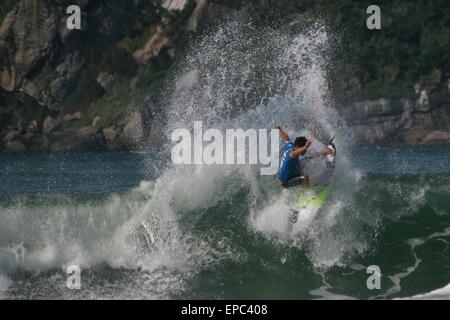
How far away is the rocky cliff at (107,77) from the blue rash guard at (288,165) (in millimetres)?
86616

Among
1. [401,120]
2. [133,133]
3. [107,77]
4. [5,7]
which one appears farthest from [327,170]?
[5,7]

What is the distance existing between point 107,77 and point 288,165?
334ft

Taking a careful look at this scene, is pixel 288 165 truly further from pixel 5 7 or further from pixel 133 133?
pixel 5 7

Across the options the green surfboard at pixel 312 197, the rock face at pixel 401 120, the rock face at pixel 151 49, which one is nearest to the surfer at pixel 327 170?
the green surfboard at pixel 312 197

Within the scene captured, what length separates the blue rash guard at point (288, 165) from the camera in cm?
1675

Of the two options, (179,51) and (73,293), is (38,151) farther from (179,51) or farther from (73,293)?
(73,293)

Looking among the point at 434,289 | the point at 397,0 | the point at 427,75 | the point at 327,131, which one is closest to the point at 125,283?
the point at 434,289

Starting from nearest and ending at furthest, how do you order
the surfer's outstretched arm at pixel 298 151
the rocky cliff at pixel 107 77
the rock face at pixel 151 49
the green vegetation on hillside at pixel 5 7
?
1. the surfer's outstretched arm at pixel 298 151
2. the rocky cliff at pixel 107 77
3. the rock face at pixel 151 49
4. the green vegetation on hillside at pixel 5 7

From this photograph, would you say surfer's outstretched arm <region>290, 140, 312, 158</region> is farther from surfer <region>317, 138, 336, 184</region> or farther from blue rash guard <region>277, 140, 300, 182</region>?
surfer <region>317, 138, 336, 184</region>

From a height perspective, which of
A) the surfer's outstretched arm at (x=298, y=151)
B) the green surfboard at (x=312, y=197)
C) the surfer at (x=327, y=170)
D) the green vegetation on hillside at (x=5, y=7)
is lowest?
the green surfboard at (x=312, y=197)

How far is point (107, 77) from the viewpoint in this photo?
11681cm

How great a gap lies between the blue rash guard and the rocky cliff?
86.6 metres

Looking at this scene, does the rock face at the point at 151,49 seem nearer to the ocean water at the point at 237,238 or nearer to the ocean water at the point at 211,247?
the ocean water at the point at 237,238
